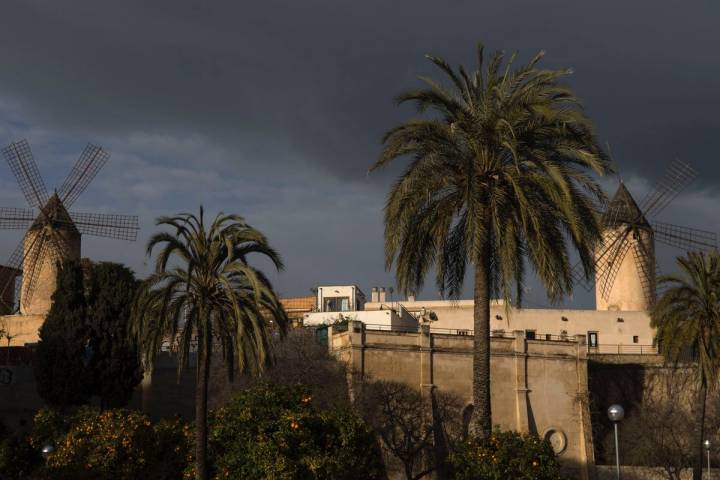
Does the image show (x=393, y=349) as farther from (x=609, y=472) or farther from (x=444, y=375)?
(x=609, y=472)

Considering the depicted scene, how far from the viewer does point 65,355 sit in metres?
41.4

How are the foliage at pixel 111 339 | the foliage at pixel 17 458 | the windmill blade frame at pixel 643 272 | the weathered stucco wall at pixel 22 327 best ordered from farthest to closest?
1. the windmill blade frame at pixel 643 272
2. the weathered stucco wall at pixel 22 327
3. the foliage at pixel 111 339
4. the foliage at pixel 17 458

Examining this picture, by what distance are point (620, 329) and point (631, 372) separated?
746cm

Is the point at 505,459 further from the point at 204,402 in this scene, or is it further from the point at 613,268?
the point at 613,268

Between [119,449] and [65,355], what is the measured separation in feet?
45.6

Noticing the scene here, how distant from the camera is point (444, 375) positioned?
50.0 m

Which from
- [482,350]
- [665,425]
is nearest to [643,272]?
[665,425]

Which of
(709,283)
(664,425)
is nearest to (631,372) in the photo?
(664,425)

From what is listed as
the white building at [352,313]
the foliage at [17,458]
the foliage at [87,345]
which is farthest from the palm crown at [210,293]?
the white building at [352,313]

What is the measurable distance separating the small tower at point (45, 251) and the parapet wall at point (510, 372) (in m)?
18.2

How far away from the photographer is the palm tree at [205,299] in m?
24.7

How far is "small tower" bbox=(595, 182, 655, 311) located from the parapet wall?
12970mm

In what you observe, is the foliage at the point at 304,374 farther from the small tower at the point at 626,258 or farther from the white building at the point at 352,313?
the small tower at the point at 626,258

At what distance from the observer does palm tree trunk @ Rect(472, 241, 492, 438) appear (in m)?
24.9
